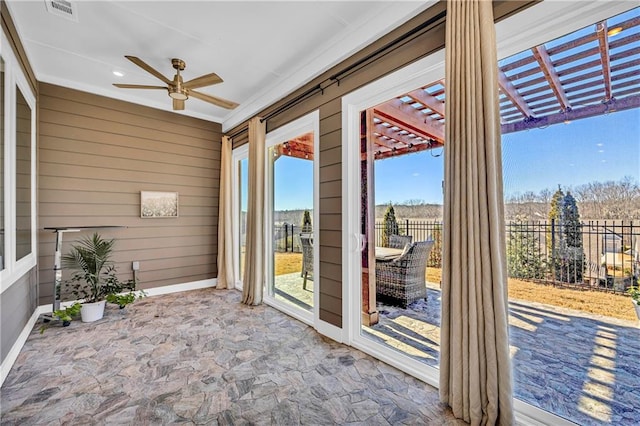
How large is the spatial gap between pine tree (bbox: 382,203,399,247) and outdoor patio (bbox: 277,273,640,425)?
1118 mm

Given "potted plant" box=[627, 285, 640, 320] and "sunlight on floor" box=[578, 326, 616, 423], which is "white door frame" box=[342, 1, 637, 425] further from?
"potted plant" box=[627, 285, 640, 320]

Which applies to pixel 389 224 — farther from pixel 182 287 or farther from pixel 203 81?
pixel 182 287

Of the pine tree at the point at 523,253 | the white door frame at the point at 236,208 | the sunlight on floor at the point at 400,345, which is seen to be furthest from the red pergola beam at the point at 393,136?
the white door frame at the point at 236,208

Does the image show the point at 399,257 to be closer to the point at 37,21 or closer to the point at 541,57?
the point at 541,57

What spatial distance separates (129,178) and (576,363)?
5.38m

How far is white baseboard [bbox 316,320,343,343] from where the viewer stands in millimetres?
2883

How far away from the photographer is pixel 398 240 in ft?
9.10

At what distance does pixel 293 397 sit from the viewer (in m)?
2.01

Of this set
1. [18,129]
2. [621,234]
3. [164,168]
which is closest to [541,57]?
[621,234]

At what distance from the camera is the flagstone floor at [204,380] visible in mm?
1834

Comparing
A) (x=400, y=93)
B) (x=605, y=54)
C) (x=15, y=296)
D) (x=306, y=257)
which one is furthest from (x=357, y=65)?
(x=15, y=296)

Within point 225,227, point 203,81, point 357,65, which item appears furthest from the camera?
point 225,227

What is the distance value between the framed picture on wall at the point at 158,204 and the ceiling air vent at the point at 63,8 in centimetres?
243

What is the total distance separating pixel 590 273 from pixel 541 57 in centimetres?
136
